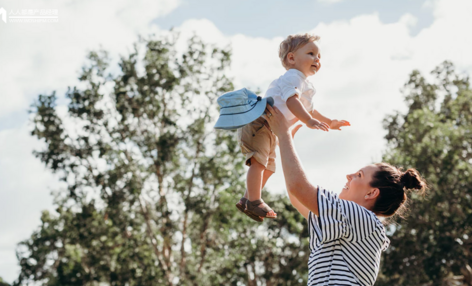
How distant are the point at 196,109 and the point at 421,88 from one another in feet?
40.2

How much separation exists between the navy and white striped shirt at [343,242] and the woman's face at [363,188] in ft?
0.70

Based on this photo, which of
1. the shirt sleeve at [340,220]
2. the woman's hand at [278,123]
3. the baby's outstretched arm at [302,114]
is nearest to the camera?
the shirt sleeve at [340,220]

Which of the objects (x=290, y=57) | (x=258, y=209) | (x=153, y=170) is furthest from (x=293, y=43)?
(x=153, y=170)

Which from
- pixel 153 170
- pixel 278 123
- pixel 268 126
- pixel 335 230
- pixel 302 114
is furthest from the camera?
pixel 153 170

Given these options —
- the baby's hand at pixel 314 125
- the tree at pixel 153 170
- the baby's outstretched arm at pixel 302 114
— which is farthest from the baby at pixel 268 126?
the tree at pixel 153 170

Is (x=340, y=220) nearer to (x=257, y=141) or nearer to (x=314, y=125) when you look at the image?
(x=314, y=125)

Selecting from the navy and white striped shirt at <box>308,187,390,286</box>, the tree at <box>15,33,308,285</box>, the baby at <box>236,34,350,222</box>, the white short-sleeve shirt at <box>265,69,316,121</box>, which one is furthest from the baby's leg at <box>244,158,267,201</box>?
the tree at <box>15,33,308,285</box>

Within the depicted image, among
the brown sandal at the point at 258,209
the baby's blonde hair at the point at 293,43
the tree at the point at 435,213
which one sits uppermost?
the tree at the point at 435,213

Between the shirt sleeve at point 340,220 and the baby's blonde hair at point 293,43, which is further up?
the baby's blonde hair at point 293,43

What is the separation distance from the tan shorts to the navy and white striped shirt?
33.9 inches

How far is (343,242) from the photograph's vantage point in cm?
266

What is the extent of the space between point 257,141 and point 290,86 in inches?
17.4

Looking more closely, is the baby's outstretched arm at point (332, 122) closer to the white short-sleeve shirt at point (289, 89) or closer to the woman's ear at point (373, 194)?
the white short-sleeve shirt at point (289, 89)

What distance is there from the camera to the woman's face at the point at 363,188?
2.90 meters
